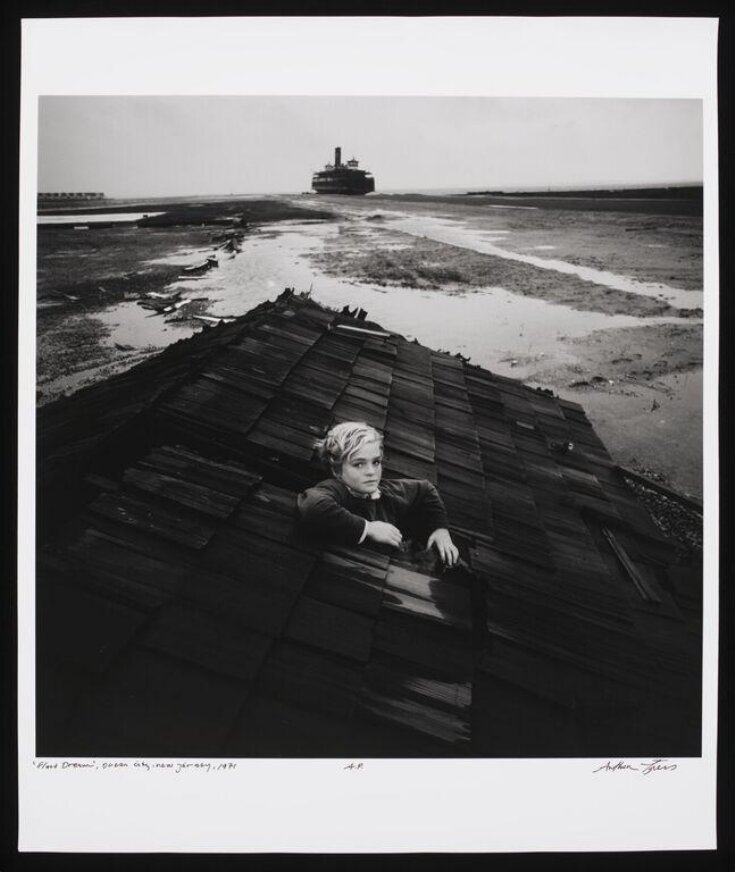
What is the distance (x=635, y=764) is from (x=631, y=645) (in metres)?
0.56

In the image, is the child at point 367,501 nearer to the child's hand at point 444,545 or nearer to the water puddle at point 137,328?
the child's hand at point 444,545

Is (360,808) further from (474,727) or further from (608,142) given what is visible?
(608,142)

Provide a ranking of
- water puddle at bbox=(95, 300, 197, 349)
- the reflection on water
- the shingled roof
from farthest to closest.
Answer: the reflection on water → water puddle at bbox=(95, 300, 197, 349) → the shingled roof

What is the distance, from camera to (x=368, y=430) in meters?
1.68

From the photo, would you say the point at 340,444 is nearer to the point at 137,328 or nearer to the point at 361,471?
the point at 361,471

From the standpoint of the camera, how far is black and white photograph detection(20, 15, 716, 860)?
136 centimetres

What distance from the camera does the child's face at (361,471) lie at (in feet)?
5.24

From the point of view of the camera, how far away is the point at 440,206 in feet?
7.22

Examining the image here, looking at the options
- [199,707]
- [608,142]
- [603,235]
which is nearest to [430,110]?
[608,142]

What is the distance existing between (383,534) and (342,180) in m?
1.42

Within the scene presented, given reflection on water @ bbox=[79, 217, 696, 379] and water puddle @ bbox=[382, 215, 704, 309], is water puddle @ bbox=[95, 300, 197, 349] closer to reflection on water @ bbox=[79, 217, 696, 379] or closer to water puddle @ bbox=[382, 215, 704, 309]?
reflection on water @ bbox=[79, 217, 696, 379]
